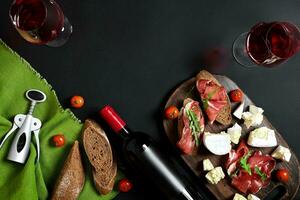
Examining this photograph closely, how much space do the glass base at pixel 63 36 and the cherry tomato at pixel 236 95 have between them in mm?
531

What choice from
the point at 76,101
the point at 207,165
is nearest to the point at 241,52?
the point at 207,165

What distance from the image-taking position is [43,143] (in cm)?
134

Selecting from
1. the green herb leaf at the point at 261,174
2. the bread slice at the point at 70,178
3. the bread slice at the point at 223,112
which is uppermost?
A: the bread slice at the point at 70,178

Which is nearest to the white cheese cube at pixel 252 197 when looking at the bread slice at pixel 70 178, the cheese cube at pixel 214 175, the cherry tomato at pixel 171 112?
the cheese cube at pixel 214 175

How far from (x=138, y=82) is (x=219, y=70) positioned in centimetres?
26

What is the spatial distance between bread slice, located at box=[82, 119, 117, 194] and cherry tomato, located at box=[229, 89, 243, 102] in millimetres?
408

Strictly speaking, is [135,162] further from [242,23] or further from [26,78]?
[242,23]

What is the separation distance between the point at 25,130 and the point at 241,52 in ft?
2.30

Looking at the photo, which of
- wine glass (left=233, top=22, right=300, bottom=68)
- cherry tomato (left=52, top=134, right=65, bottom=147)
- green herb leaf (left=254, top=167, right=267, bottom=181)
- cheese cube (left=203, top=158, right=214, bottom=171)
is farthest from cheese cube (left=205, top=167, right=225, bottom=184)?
cherry tomato (left=52, top=134, right=65, bottom=147)

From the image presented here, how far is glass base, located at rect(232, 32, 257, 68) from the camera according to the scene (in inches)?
56.0

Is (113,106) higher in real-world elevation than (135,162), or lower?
higher

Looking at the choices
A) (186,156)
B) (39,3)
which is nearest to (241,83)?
(186,156)

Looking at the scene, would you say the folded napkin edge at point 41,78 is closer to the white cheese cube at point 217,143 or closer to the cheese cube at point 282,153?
the white cheese cube at point 217,143

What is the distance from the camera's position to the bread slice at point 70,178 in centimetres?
129
